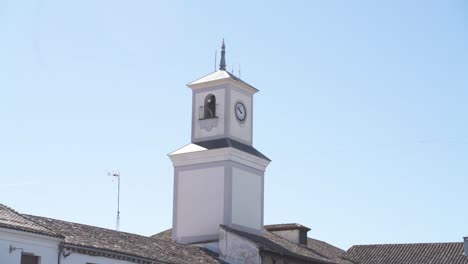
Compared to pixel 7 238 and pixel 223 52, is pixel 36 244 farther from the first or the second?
pixel 223 52

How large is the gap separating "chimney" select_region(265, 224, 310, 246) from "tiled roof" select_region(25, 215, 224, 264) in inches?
410

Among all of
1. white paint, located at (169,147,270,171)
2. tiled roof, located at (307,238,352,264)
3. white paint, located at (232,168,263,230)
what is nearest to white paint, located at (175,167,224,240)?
white paint, located at (169,147,270,171)

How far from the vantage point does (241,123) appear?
46250 mm

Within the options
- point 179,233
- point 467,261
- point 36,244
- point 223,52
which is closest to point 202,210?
point 179,233

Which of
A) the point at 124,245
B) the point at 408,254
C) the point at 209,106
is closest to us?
the point at 124,245

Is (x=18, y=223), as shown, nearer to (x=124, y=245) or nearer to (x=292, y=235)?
(x=124, y=245)

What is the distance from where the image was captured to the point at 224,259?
41.1 meters

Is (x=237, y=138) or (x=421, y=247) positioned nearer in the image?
(x=237, y=138)

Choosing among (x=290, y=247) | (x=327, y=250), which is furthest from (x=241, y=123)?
(x=327, y=250)

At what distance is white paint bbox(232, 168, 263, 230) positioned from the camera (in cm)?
4397

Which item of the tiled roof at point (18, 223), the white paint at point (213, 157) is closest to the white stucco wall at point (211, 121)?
the white paint at point (213, 157)

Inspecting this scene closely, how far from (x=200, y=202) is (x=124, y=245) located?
908 centimetres

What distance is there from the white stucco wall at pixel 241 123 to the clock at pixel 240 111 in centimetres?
18

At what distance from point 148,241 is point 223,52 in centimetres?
1350
